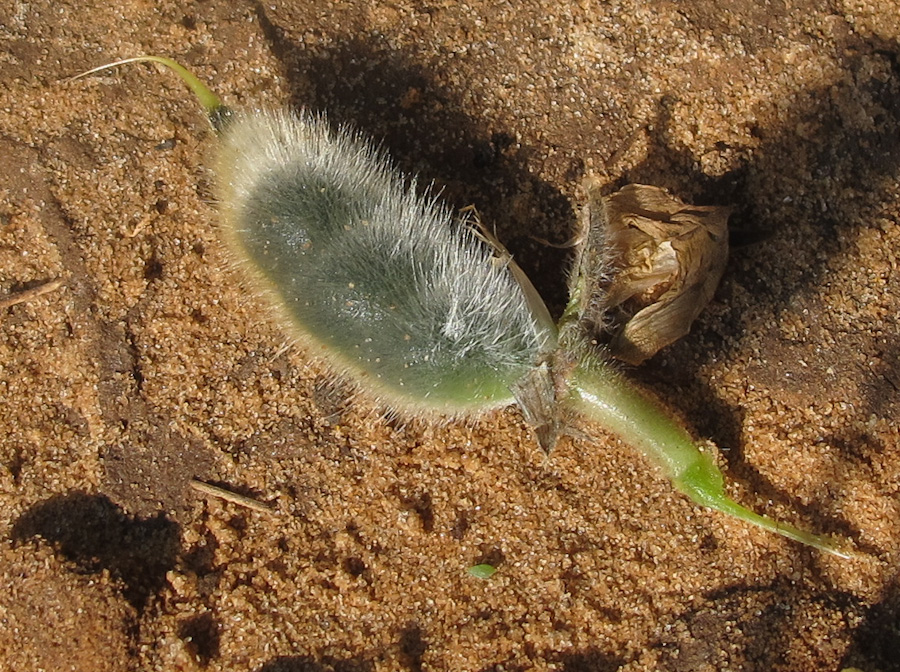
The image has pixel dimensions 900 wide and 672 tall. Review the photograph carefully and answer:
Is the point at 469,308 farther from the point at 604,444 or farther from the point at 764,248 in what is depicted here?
the point at 764,248

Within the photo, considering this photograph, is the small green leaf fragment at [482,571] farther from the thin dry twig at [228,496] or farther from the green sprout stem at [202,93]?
the green sprout stem at [202,93]

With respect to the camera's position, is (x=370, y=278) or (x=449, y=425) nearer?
(x=370, y=278)

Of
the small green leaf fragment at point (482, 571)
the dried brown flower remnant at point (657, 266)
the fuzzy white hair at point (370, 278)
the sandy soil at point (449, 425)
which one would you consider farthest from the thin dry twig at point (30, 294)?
the dried brown flower remnant at point (657, 266)

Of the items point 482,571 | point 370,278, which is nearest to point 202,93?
point 370,278

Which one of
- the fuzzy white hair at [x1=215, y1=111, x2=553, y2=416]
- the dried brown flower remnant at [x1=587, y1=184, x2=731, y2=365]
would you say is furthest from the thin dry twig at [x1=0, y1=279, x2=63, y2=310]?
the dried brown flower remnant at [x1=587, y1=184, x2=731, y2=365]

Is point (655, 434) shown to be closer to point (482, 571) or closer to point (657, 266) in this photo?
point (657, 266)
